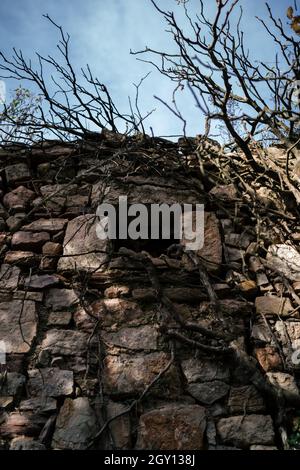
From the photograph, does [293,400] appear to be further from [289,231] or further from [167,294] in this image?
[289,231]

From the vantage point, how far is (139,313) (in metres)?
2.20

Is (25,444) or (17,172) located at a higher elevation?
(17,172)

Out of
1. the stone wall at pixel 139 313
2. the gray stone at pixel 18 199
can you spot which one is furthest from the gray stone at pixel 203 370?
the gray stone at pixel 18 199

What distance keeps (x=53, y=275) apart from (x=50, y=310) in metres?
0.19

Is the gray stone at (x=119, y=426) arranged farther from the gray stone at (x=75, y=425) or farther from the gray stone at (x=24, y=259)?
the gray stone at (x=24, y=259)

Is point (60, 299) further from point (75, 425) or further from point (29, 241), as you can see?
point (75, 425)

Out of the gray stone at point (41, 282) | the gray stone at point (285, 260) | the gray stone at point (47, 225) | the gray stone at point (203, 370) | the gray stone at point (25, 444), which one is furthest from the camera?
the gray stone at point (47, 225)

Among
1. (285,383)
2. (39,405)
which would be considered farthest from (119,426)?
(285,383)

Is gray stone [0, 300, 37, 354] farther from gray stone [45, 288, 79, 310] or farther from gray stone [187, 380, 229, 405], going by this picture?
gray stone [187, 380, 229, 405]

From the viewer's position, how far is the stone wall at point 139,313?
74.0 inches

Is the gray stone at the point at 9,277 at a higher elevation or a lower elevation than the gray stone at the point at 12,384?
higher

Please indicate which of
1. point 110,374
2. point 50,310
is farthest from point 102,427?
point 50,310

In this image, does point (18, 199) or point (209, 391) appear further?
point (18, 199)

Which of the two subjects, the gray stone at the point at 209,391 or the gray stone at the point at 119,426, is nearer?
the gray stone at the point at 119,426
